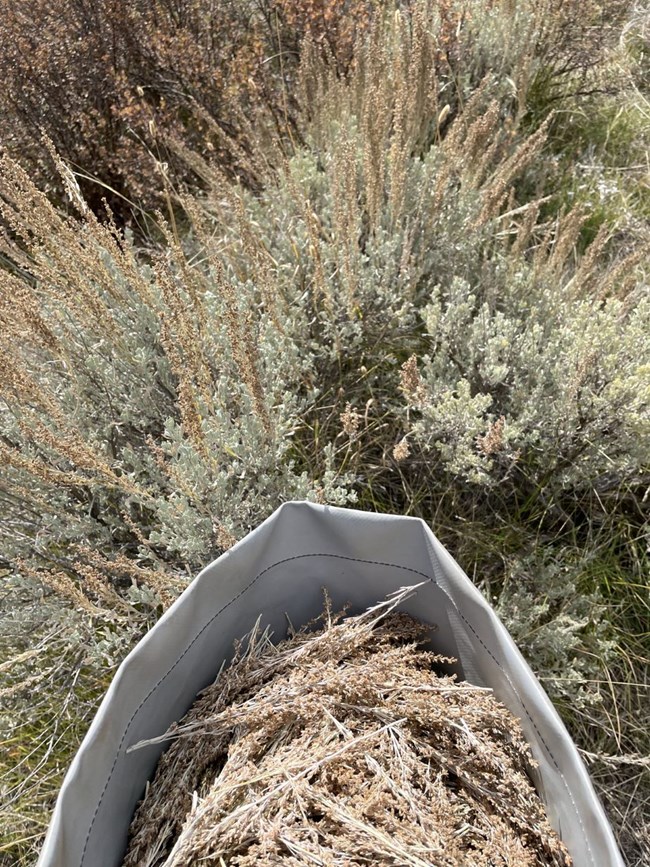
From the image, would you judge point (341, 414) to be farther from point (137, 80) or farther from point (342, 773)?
point (137, 80)

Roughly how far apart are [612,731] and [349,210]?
1480 mm

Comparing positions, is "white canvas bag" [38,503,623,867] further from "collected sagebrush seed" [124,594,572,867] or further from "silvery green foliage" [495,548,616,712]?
"silvery green foliage" [495,548,616,712]

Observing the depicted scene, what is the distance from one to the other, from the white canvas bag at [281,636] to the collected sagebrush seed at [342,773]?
4 centimetres

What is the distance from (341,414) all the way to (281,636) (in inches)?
24.5

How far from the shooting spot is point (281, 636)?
1330mm

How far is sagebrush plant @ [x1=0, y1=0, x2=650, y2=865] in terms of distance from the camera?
4.46 ft

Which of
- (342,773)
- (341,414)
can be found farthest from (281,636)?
(341,414)

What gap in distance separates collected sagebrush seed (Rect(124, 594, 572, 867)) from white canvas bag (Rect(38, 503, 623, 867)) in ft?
0.14

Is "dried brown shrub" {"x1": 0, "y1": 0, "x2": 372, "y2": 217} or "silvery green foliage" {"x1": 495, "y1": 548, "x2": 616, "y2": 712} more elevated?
"dried brown shrub" {"x1": 0, "y1": 0, "x2": 372, "y2": 217}

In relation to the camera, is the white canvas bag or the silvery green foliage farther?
the silvery green foliage

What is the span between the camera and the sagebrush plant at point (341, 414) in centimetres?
136

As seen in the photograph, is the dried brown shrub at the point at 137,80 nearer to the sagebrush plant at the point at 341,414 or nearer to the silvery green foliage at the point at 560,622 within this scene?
the sagebrush plant at the point at 341,414

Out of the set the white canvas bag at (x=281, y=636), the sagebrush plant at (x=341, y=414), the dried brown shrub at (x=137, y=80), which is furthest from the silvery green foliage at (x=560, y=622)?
the dried brown shrub at (x=137, y=80)

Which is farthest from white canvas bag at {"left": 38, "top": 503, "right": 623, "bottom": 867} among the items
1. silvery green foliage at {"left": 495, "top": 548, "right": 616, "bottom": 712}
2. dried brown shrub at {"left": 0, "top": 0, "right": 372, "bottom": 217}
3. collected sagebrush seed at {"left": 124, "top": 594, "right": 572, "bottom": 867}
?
dried brown shrub at {"left": 0, "top": 0, "right": 372, "bottom": 217}
